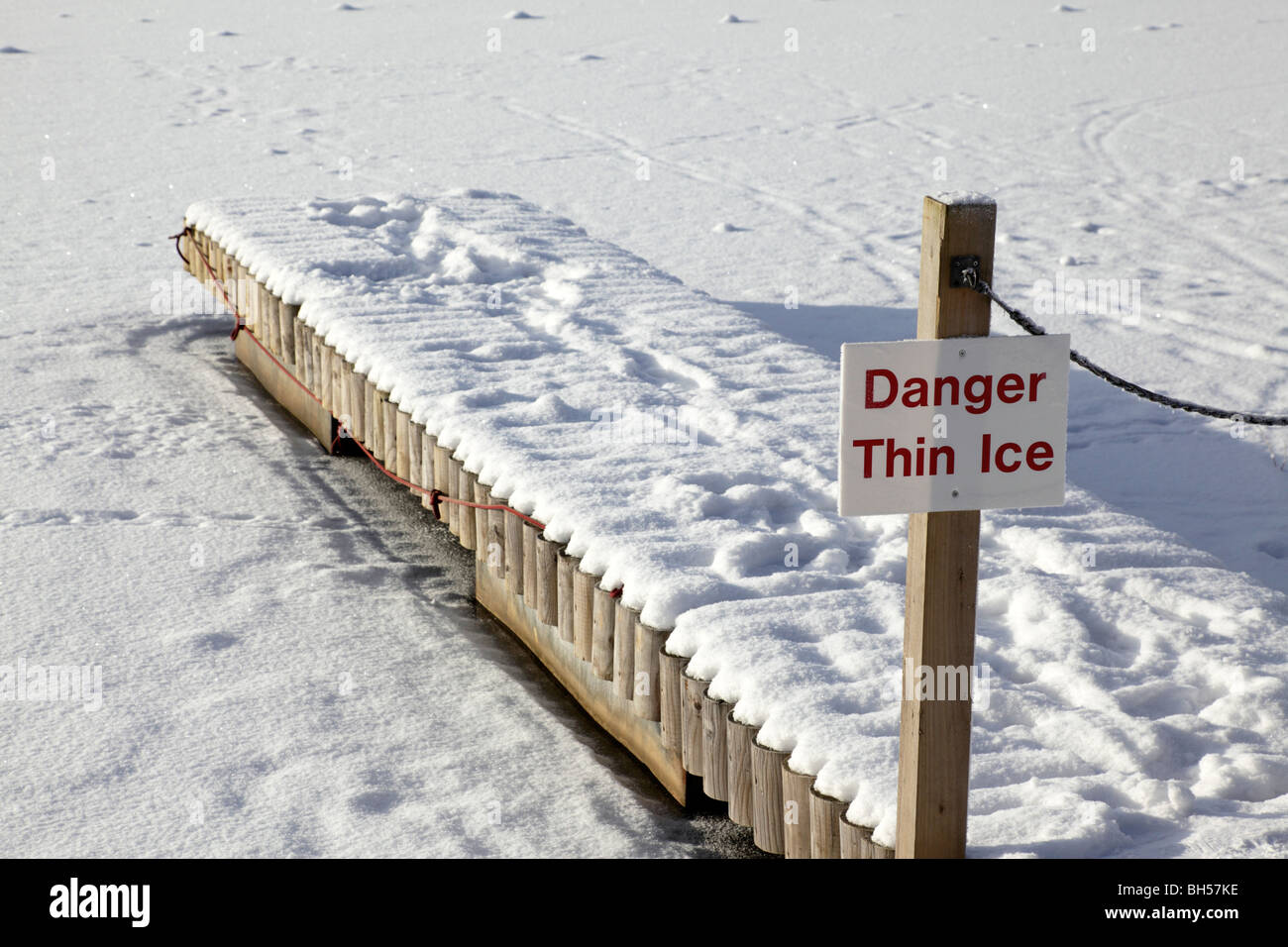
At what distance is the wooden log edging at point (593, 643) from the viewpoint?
3094mm

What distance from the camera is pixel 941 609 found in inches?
99.7

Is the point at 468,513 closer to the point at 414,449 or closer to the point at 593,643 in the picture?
the point at 414,449

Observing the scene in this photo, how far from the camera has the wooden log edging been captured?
10.2 ft

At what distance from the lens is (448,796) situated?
3650 millimetres

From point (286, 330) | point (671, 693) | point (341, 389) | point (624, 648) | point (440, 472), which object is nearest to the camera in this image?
point (671, 693)

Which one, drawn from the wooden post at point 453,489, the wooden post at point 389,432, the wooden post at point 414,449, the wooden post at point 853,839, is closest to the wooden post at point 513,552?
the wooden post at point 453,489

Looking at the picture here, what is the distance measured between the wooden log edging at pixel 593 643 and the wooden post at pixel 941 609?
7.2 inches

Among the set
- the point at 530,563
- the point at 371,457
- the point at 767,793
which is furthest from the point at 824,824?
the point at 371,457

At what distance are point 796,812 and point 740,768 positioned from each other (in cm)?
23

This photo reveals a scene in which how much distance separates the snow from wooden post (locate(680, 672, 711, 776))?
47 millimetres

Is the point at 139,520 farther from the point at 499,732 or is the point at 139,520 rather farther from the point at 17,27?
the point at 17,27

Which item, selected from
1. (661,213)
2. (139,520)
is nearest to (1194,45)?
(661,213)

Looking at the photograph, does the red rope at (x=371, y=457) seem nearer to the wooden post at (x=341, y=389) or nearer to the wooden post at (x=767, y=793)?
the wooden post at (x=341, y=389)
